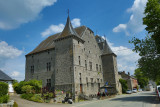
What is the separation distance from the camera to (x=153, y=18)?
15.8 m

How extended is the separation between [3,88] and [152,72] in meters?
20.0

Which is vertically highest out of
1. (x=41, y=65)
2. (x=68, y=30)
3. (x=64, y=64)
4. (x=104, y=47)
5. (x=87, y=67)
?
(x=68, y=30)

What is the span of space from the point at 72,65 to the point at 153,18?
14238 millimetres

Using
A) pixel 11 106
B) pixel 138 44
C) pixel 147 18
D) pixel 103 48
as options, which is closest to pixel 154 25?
pixel 147 18

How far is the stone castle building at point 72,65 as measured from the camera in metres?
24.4

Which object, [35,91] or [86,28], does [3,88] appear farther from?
[86,28]

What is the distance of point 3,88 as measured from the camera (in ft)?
44.1

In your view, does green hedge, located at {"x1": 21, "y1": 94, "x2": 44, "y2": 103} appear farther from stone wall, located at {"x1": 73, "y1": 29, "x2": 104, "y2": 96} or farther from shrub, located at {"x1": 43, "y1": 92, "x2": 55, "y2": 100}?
stone wall, located at {"x1": 73, "y1": 29, "x2": 104, "y2": 96}

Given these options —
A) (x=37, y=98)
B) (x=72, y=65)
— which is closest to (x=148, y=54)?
(x=72, y=65)

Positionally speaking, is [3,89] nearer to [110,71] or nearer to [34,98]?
[34,98]

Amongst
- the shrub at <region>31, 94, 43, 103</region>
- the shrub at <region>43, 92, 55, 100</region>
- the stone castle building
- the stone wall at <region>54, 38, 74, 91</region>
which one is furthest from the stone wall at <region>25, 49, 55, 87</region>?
the shrub at <region>31, 94, 43, 103</region>

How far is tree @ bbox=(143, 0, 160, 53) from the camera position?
15.1m

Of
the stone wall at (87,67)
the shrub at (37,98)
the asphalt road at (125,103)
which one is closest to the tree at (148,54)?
the asphalt road at (125,103)

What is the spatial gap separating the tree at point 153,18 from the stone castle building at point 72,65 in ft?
43.1
